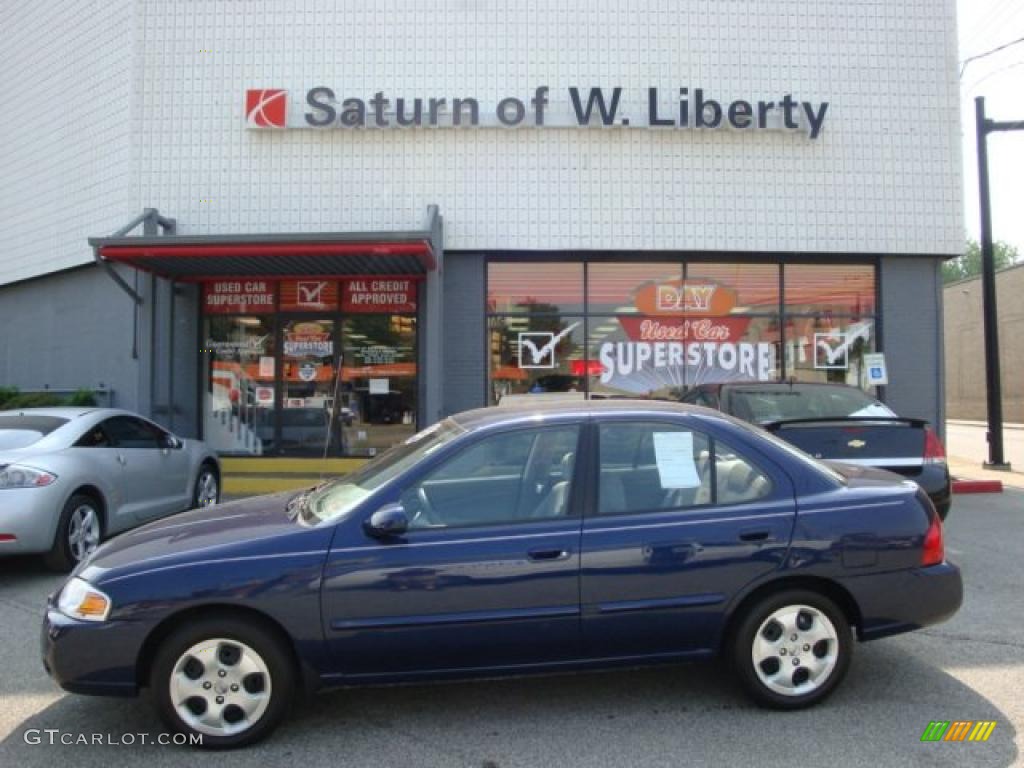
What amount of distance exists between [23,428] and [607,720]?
5862mm

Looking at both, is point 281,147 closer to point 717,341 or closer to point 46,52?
point 46,52

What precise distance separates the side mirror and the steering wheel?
114mm

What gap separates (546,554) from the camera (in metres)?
3.49

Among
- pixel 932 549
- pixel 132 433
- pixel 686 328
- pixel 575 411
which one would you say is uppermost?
pixel 686 328

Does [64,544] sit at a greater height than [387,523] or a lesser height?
lesser

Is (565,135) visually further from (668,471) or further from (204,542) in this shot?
(204,542)

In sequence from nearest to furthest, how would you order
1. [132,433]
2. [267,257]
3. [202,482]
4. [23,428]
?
[23,428], [132,433], [202,482], [267,257]

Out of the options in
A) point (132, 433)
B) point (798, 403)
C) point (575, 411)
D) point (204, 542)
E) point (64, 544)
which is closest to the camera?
point (204, 542)

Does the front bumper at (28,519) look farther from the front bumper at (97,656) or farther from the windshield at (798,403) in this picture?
the windshield at (798,403)

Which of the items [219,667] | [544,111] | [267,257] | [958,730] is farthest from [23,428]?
[544,111]

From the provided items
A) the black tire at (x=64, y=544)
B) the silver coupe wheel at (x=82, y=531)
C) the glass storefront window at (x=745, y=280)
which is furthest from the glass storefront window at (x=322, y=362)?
the black tire at (x=64, y=544)

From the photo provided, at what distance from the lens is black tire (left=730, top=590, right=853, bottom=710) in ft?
11.9

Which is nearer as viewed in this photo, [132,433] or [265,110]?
[132,433]

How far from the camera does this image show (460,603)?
3.42 meters
